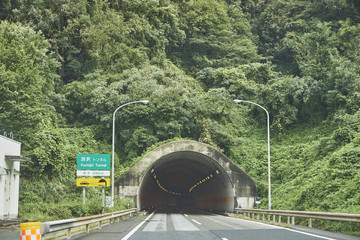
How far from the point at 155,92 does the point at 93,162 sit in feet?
60.8

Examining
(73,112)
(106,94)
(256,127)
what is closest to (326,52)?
(256,127)

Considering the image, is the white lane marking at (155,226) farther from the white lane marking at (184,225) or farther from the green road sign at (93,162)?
the green road sign at (93,162)

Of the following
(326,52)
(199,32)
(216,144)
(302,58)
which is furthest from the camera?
(199,32)

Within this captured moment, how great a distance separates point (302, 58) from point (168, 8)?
20.2 m

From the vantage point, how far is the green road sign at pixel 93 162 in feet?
96.8

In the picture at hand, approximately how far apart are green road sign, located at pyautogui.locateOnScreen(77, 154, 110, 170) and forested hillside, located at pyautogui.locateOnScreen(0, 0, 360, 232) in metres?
8.00

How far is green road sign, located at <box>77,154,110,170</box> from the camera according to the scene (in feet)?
96.8

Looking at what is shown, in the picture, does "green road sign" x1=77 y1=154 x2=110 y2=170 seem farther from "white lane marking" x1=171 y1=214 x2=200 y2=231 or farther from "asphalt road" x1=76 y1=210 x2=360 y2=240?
"asphalt road" x1=76 y1=210 x2=360 y2=240

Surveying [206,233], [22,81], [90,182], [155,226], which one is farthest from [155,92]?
[206,233]

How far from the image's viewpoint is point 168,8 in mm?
59000

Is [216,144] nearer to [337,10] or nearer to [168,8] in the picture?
[168,8]

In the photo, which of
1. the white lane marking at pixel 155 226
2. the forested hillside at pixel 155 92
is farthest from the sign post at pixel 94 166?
the forested hillside at pixel 155 92

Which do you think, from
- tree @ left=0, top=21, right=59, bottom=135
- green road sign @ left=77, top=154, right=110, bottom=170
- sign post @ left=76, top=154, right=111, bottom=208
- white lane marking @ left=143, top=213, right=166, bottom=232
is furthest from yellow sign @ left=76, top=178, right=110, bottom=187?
tree @ left=0, top=21, right=59, bottom=135

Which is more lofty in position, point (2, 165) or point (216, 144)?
point (216, 144)
